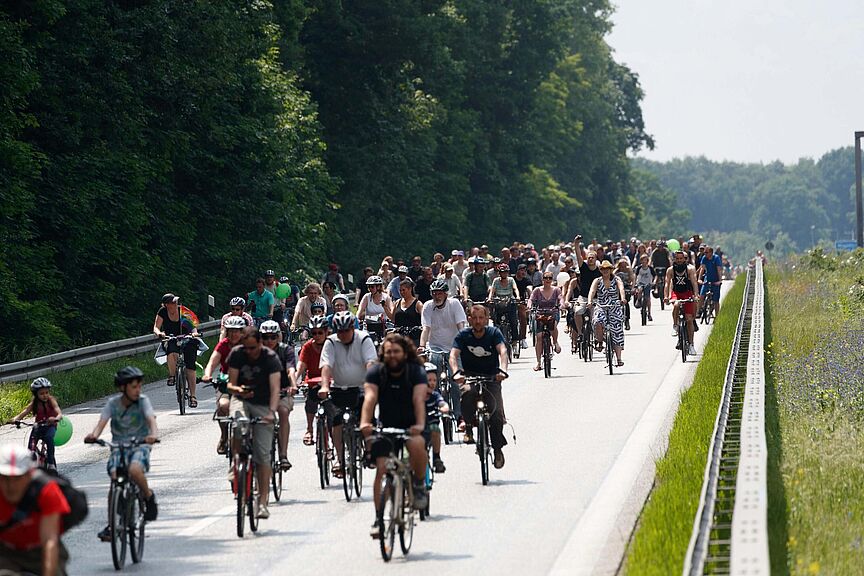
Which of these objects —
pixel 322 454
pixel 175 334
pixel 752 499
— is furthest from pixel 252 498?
pixel 175 334

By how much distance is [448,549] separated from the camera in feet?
39.6

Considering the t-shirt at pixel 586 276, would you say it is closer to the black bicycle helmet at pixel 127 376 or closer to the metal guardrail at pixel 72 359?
the metal guardrail at pixel 72 359

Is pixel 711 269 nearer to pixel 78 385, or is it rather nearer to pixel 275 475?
pixel 78 385

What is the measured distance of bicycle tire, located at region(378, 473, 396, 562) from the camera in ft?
37.9

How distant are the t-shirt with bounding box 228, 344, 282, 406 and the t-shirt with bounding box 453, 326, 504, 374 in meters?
2.61

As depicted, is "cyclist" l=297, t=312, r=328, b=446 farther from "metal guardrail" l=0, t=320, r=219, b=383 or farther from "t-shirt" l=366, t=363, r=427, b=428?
"metal guardrail" l=0, t=320, r=219, b=383

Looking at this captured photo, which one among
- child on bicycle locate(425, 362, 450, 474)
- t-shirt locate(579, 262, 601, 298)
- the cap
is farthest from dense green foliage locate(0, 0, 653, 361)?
the cap

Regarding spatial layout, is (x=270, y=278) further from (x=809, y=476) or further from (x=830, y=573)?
(x=830, y=573)

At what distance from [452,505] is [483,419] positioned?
1466 millimetres

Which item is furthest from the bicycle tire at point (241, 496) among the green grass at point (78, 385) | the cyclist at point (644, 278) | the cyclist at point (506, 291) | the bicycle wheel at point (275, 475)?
the cyclist at point (644, 278)

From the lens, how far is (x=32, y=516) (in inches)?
330

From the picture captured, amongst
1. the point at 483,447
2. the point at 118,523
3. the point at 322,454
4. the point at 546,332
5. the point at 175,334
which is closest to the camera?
the point at 118,523

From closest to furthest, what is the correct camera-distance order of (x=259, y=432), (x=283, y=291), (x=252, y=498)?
(x=252, y=498) < (x=259, y=432) < (x=283, y=291)

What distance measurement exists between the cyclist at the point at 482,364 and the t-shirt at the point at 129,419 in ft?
13.4
